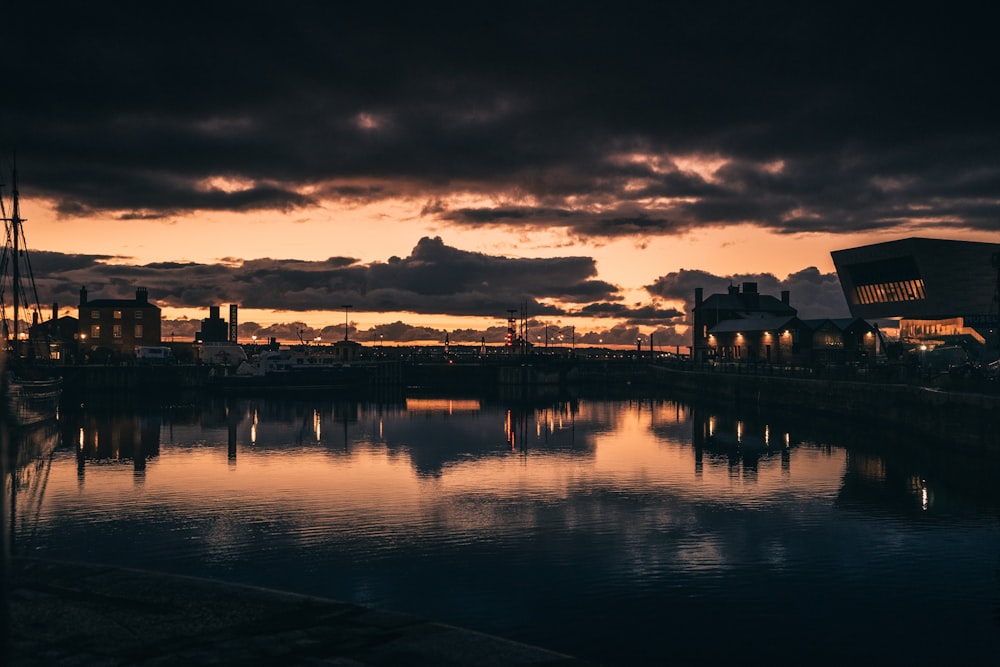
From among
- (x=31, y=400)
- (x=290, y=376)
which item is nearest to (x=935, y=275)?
(x=290, y=376)

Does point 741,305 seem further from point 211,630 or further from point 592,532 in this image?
point 211,630

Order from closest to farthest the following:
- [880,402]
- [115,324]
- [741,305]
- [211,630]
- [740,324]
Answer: [211,630], [880,402], [740,324], [115,324], [741,305]

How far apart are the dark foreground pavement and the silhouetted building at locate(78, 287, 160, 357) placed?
144623mm

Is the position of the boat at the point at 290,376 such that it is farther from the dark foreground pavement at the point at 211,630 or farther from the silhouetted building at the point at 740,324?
the dark foreground pavement at the point at 211,630

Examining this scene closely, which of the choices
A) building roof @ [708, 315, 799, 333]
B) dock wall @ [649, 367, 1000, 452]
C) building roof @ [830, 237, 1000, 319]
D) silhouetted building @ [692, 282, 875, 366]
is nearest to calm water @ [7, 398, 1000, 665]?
dock wall @ [649, 367, 1000, 452]

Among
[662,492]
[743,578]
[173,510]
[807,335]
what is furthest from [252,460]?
[807,335]

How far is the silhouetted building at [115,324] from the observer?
149 m

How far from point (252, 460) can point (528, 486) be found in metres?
18.2

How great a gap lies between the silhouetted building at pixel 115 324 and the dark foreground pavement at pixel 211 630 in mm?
144623

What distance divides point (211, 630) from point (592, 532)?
655 inches

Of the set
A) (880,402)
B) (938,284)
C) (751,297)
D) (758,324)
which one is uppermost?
(751,297)

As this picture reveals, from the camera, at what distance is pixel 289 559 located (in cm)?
2389

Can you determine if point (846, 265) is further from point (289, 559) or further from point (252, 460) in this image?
point (289, 559)

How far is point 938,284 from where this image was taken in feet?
385
